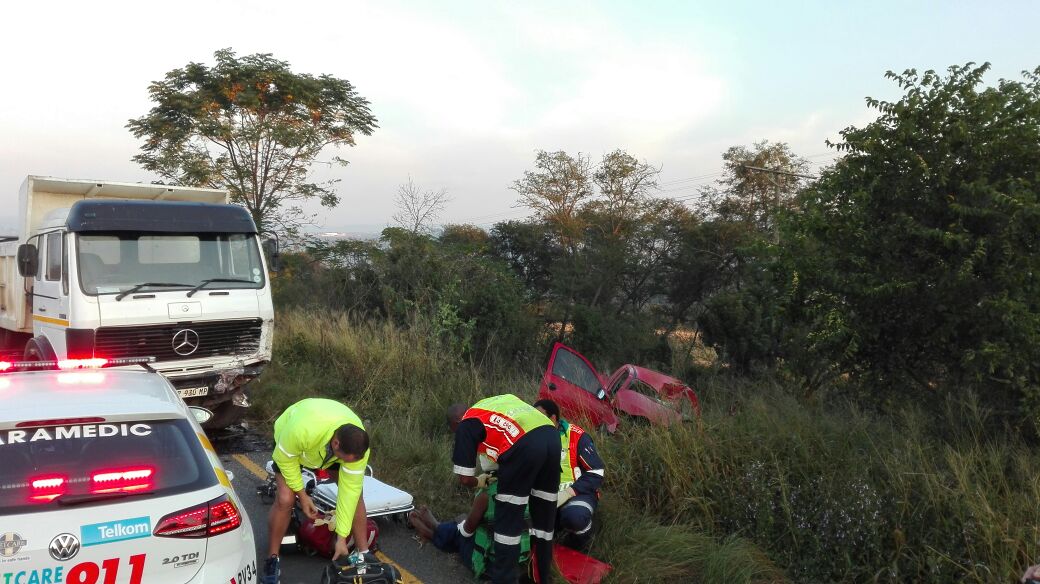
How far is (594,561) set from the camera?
4.88 metres

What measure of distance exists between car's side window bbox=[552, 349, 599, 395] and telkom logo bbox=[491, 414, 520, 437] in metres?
4.45

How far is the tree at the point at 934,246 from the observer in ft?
19.7

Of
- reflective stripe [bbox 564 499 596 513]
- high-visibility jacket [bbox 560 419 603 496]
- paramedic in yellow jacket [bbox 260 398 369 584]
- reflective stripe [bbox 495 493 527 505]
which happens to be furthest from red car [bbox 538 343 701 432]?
paramedic in yellow jacket [bbox 260 398 369 584]

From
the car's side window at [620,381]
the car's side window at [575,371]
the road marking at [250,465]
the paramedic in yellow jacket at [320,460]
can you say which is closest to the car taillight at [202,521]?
the paramedic in yellow jacket at [320,460]

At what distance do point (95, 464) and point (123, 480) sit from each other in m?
0.15

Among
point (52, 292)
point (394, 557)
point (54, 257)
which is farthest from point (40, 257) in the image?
point (394, 557)

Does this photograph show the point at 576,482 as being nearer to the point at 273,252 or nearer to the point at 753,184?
the point at 273,252

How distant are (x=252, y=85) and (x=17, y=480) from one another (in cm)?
1947

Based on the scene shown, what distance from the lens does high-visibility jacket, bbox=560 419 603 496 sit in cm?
525

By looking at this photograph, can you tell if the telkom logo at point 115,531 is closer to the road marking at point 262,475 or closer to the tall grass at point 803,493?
the road marking at point 262,475

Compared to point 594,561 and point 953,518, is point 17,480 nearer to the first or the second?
point 594,561

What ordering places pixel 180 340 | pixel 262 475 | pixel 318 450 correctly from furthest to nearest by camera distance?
pixel 180 340 < pixel 262 475 < pixel 318 450

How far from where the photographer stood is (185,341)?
314 inches

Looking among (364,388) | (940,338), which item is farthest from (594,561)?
(364,388)
